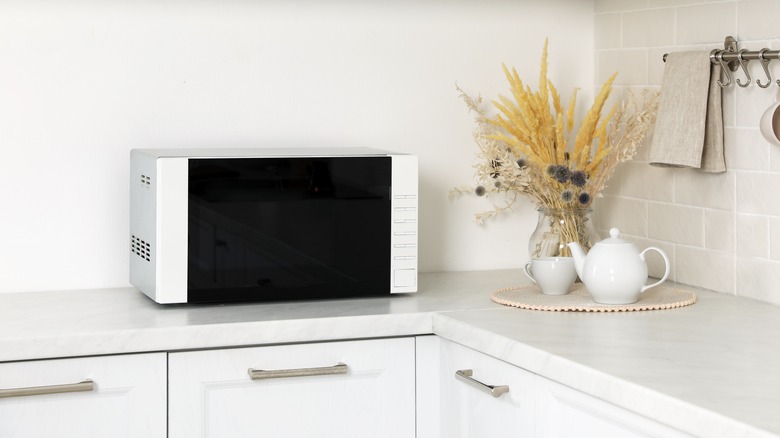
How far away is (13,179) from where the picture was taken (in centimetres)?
200

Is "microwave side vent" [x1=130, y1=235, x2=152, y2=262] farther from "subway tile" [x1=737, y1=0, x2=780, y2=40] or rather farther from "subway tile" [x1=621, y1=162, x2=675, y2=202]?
"subway tile" [x1=737, y1=0, x2=780, y2=40]

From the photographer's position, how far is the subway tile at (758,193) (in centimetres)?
184

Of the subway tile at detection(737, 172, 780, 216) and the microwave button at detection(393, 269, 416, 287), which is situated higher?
the subway tile at detection(737, 172, 780, 216)

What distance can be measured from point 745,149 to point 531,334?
628 mm

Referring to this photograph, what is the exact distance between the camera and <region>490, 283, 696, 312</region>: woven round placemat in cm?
179

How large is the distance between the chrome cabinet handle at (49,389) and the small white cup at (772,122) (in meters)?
1.23

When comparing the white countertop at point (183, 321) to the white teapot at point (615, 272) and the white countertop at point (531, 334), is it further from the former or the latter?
the white teapot at point (615, 272)

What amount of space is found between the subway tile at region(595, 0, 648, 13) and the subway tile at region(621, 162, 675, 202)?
35 centimetres

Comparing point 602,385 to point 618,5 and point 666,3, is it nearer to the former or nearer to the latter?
point 666,3

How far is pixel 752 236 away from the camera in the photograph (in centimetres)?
190

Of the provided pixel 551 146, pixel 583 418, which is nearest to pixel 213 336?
pixel 583 418

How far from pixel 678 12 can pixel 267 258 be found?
99 centimetres

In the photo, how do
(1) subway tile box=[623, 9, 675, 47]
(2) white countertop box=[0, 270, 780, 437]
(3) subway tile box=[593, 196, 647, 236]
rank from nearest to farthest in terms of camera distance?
Result: (2) white countertop box=[0, 270, 780, 437] → (1) subway tile box=[623, 9, 675, 47] → (3) subway tile box=[593, 196, 647, 236]

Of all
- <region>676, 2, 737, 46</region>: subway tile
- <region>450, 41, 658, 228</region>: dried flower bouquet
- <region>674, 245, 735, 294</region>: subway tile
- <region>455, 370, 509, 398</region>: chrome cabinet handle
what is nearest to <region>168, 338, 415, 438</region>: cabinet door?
<region>455, 370, 509, 398</region>: chrome cabinet handle
